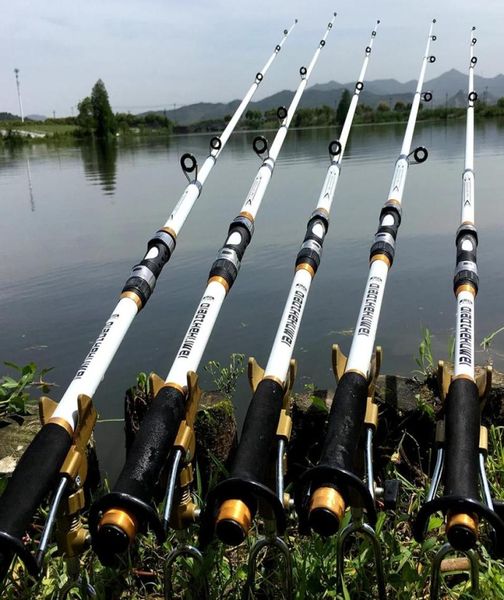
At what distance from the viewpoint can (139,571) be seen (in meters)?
2.71

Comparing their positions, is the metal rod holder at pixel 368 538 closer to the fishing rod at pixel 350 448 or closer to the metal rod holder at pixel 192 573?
the fishing rod at pixel 350 448

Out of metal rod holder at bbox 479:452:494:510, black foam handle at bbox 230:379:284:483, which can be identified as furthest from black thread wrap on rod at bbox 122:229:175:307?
metal rod holder at bbox 479:452:494:510

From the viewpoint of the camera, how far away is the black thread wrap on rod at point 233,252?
265 centimetres

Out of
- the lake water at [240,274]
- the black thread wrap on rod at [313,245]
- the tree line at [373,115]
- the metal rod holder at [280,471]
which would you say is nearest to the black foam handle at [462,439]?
the metal rod holder at [280,471]

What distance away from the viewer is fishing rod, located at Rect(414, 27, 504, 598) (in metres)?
1.60

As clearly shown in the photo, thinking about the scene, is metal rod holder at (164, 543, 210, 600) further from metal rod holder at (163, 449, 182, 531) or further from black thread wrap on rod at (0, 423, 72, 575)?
black thread wrap on rod at (0, 423, 72, 575)

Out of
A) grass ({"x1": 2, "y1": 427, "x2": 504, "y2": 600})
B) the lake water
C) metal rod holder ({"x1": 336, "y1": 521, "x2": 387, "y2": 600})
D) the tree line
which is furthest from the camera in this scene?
the tree line

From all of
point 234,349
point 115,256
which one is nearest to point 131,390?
point 234,349

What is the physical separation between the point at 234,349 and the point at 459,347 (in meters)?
3.16

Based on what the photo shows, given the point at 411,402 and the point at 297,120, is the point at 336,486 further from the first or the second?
the point at 297,120

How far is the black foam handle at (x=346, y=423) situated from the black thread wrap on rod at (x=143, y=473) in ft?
1.50

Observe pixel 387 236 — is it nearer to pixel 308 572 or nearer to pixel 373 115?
pixel 308 572

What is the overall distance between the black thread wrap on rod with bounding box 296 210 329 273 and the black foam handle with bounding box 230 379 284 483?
0.74 metres

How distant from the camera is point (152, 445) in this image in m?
1.88
